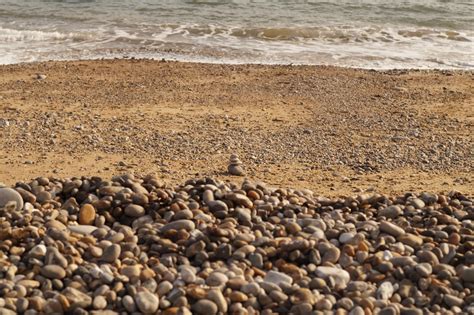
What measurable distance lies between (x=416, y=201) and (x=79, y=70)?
7.52 m

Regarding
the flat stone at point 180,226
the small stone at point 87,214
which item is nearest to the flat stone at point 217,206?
the flat stone at point 180,226

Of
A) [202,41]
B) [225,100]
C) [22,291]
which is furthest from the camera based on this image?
[202,41]

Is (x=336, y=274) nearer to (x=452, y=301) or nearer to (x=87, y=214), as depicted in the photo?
(x=452, y=301)

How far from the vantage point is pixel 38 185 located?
17.9ft

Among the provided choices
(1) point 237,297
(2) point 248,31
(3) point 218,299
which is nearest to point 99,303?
(3) point 218,299

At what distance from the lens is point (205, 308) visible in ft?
12.5

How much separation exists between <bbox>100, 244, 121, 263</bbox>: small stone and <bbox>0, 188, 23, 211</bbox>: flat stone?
104 centimetres

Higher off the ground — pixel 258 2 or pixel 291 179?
pixel 258 2

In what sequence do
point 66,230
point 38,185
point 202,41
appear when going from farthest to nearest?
1. point 202,41
2. point 38,185
3. point 66,230

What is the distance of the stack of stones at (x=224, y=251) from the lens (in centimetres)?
391

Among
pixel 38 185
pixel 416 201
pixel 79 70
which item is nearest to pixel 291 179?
pixel 416 201

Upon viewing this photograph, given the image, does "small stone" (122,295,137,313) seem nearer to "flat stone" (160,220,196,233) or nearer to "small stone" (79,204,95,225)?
"flat stone" (160,220,196,233)

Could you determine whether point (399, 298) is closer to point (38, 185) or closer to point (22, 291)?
point (22, 291)

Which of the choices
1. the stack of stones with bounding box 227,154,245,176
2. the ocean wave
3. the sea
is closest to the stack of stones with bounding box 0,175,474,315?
the stack of stones with bounding box 227,154,245,176
